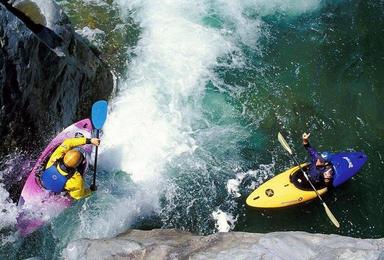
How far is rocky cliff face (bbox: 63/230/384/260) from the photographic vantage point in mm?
5578

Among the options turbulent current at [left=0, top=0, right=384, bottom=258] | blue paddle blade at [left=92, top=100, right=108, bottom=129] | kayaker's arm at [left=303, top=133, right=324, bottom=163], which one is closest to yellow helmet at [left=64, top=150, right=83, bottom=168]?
turbulent current at [left=0, top=0, right=384, bottom=258]

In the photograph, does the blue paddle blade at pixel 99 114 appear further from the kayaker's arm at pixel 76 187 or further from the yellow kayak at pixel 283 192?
the yellow kayak at pixel 283 192

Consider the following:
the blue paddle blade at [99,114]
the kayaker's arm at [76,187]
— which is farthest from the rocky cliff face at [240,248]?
the blue paddle blade at [99,114]

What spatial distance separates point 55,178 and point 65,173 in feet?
0.57

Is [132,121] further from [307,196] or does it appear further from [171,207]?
[307,196]

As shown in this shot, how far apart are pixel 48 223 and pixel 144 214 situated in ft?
5.38

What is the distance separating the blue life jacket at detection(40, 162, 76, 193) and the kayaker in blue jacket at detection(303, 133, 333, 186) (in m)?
4.14

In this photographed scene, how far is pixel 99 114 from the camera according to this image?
870 cm

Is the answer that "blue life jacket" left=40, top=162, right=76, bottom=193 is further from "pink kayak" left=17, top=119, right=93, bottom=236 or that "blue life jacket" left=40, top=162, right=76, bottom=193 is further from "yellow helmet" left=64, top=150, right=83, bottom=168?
"pink kayak" left=17, top=119, right=93, bottom=236

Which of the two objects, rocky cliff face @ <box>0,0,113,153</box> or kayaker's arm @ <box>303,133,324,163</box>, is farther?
kayaker's arm @ <box>303,133,324,163</box>

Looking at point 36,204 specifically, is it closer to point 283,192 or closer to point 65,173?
point 65,173

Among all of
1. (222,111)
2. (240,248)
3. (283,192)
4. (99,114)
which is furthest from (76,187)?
(222,111)

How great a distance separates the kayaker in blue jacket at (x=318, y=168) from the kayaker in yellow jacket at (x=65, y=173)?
13.1 feet

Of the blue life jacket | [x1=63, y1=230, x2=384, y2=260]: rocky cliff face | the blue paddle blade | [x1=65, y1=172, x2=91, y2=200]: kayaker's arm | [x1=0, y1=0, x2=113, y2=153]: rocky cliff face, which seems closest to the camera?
[x1=63, y1=230, x2=384, y2=260]: rocky cliff face
